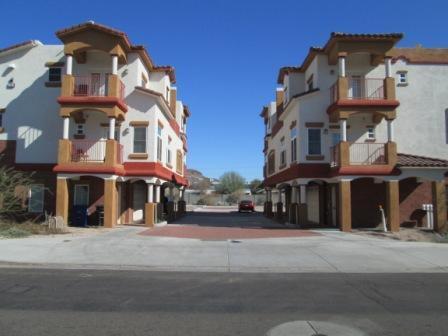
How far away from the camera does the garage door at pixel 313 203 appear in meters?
27.8

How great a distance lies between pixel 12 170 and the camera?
1024 inches

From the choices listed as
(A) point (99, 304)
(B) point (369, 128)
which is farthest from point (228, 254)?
(B) point (369, 128)

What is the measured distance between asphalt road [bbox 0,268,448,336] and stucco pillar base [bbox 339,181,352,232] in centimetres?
1131

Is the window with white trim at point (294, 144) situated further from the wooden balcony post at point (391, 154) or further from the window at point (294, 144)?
the wooden balcony post at point (391, 154)

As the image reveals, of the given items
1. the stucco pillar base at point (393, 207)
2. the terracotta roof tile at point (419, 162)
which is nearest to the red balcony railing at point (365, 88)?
the terracotta roof tile at point (419, 162)

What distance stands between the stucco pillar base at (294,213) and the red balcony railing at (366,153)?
4.15 m

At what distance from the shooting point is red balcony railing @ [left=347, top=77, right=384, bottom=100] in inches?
998

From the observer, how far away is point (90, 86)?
25172 mm

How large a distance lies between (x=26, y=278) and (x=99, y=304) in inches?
133

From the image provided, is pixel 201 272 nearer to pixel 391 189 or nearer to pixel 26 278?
pixel 26 278

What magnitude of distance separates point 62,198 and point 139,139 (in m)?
5.22

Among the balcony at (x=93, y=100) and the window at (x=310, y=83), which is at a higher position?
the window at (x=310, y=83)

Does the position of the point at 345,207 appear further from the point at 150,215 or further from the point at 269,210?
the point at 269,210

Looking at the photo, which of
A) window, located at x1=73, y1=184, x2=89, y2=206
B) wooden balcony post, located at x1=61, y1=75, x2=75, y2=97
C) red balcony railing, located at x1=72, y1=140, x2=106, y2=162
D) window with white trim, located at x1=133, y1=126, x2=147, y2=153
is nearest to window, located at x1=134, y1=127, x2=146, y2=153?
window with white trim, located at x1=133, y1=126, x2=147, y2=153
